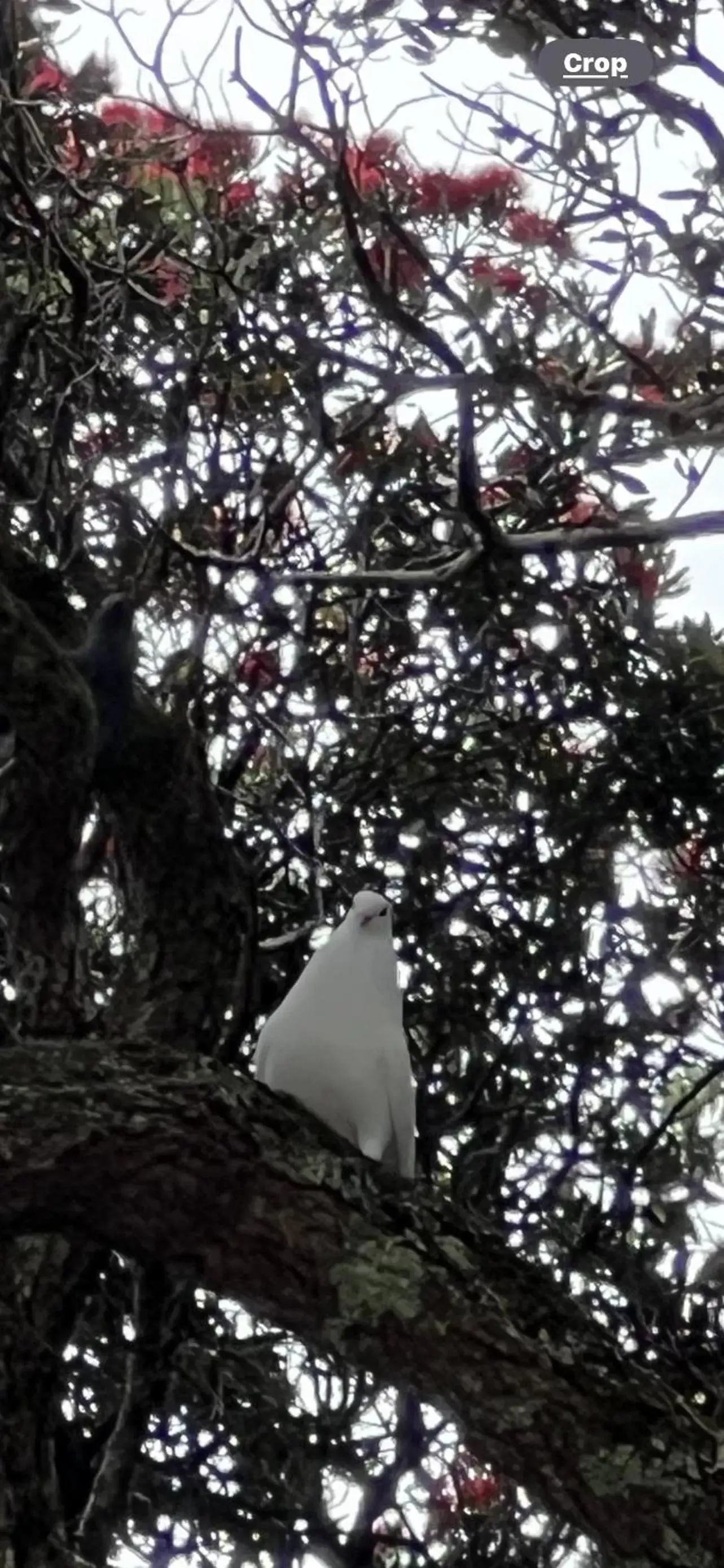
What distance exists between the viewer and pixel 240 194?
2879 mm

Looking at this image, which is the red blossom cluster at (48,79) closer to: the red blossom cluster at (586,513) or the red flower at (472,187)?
the red flower at (472,187)

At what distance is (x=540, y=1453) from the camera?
63.9 inches

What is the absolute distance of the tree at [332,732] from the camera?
85.0 inches

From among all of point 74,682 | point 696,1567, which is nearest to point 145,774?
point 74,682

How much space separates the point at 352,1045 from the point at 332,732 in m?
0.85

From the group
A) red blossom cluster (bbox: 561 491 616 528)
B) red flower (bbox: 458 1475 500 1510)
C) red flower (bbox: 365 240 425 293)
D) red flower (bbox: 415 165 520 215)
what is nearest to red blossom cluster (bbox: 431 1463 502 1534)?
red flower (bbox: 458 1475 500 1510)

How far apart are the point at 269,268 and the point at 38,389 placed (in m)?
0.52

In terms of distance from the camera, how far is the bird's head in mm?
2482

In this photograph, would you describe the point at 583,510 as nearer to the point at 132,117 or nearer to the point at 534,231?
the point at 534,231

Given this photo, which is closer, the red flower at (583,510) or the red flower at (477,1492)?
the red flower at (583,510)

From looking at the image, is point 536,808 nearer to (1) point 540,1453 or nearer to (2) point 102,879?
(2) point 102,879

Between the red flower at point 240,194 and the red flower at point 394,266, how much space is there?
339mm

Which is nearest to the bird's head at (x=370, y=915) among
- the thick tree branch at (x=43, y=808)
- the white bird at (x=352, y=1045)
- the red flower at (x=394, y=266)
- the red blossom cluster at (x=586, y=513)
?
the white bird at (x=352, y=1045)

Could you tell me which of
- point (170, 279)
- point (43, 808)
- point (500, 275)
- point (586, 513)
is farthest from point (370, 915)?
point (170, 279)
